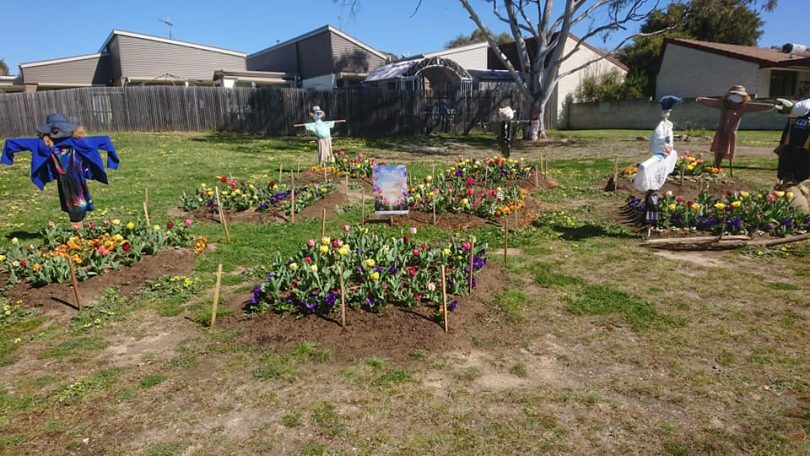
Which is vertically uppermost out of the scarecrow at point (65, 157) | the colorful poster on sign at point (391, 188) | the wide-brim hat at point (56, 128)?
the wide-brim hat at point (56, 128)

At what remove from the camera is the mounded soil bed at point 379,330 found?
4.26 m

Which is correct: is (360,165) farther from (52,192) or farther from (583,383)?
(583,383)

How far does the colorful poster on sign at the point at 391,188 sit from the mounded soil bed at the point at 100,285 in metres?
3.01

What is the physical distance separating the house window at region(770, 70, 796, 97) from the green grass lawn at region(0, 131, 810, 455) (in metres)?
27.2

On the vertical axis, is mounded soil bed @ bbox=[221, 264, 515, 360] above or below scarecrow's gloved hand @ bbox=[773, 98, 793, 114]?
below

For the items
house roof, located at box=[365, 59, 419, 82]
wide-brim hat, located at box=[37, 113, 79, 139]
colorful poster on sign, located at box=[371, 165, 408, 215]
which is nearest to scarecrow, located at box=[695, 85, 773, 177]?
colorful poster on sign, located at box=[371, 165, 408, 215]

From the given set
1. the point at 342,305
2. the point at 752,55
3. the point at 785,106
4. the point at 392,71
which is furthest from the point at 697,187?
the point at 752,55

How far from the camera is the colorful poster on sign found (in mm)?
8102

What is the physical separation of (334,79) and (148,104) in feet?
39.3

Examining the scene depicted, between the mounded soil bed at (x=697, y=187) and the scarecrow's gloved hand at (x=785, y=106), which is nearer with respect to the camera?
the scarecrow's gloved hand at (x=785, y=106)

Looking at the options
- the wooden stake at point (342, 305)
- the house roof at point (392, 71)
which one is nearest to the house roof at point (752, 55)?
the house roof at point (392, 71)

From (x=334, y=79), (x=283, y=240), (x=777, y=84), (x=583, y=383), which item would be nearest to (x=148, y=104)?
(x=334, y=79)

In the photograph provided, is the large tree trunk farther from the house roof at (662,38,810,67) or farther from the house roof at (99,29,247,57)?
the house roof at (99,29,247,57)

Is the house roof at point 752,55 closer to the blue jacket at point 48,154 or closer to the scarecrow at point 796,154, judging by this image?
the scarecrow at point 796,154
